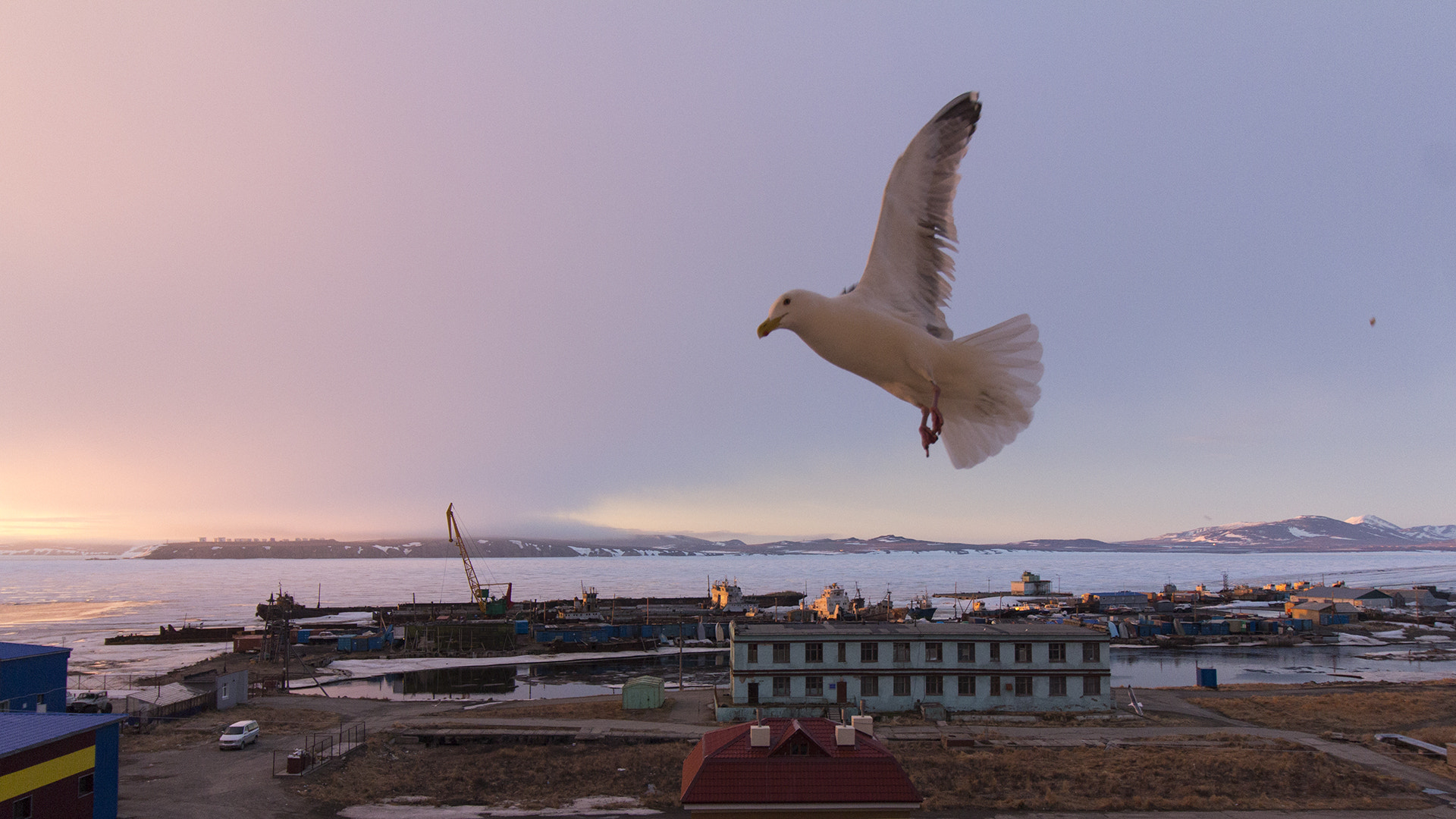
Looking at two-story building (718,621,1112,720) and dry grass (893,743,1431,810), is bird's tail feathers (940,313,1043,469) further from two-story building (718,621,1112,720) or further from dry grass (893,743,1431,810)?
two-story building (718,621,1112,720)

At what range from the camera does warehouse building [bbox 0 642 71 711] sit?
2728cm

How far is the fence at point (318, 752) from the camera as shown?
29125 mm

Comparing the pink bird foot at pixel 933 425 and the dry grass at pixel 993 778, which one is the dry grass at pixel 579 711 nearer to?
the dry grass at pixel 993 778

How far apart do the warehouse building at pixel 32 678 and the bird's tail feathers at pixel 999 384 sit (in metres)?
34.4

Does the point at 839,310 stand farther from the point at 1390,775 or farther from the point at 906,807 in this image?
the point at 1390,775

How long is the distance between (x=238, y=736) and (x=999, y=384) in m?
38.4

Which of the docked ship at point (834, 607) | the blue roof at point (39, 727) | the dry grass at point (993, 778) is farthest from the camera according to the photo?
the docked ship at point (834, 607)

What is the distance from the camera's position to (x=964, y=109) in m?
3.99

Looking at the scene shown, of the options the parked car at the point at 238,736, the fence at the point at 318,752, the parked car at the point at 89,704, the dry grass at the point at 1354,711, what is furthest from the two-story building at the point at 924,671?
the parked car at the point at 89,704

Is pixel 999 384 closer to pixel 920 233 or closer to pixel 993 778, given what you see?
pixel 920 233

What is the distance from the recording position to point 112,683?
53531 mm

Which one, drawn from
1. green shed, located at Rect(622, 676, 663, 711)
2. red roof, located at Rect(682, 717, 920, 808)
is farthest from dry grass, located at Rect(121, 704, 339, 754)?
red roof, located at Rect(682, 717, 920, 808)

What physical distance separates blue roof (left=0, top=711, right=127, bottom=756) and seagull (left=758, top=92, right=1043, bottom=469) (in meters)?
22.9

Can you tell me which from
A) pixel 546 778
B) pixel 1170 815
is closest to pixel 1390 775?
pixel 1170 815
